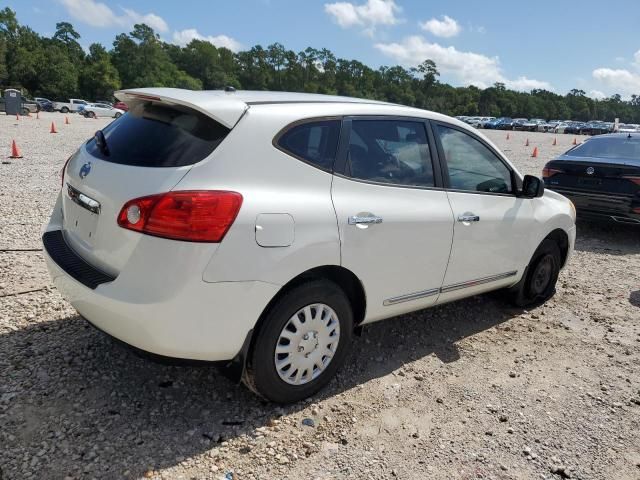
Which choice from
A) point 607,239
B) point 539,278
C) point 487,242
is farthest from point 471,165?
point 607,239

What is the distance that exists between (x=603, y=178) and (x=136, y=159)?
7.01 m

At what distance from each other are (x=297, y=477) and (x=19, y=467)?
136 centimetres

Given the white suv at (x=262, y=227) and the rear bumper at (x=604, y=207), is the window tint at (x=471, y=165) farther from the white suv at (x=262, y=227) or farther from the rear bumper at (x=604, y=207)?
the rear bumper at (x=604, y=207)

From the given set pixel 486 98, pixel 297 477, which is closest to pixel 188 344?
pixel 297 477

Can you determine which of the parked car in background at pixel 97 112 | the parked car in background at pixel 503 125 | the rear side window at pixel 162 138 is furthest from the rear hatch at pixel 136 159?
the parked car in background at pixel 503 125

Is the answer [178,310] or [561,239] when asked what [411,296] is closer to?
[178,310]

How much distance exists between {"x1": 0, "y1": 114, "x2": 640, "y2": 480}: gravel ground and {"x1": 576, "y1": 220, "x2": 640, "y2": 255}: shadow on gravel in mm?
2930

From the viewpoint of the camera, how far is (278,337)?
2889 mm

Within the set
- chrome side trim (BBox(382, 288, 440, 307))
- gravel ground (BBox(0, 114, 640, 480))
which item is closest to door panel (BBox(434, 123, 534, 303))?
chrome side trim (BBox(382, 288, 440, 307))

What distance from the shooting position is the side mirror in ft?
14.1

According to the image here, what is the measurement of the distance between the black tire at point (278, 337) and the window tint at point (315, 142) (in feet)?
2.38

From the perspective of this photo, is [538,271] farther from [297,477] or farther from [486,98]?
[486,98]

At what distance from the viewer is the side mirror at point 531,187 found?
4.31m

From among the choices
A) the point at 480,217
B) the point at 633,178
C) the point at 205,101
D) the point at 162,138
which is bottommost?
the point at 480,217
